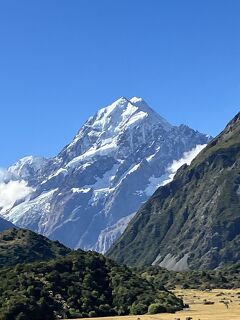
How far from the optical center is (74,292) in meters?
95.3

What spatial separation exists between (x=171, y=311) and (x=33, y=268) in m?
26.5

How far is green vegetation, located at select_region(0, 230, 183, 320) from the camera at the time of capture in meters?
86.8

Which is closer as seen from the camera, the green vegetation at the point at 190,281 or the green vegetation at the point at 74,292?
the green vegetation at the point at 74,292

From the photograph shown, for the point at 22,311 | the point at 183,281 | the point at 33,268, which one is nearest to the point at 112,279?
the point at 33,268

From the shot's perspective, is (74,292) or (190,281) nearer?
(74,292)

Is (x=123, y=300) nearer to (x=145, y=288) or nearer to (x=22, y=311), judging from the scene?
(x=145, y=288)

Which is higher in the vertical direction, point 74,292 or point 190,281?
point 190,281

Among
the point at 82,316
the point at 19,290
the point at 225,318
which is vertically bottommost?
the point at 225,318

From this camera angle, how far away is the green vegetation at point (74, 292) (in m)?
86.8

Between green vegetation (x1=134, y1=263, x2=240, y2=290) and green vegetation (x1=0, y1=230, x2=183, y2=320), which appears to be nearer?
green vegetation (x1=0, y1=230, x2=183, y2=320)

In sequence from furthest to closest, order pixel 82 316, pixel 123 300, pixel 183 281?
pixel 183 281 < pixel 123 300 < pixel 82 316

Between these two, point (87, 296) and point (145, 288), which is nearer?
point (87, 296)

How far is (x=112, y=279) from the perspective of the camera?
103 meters

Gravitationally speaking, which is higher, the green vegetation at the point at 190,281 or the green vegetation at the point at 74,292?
the green vegetation at the point at 190,281
